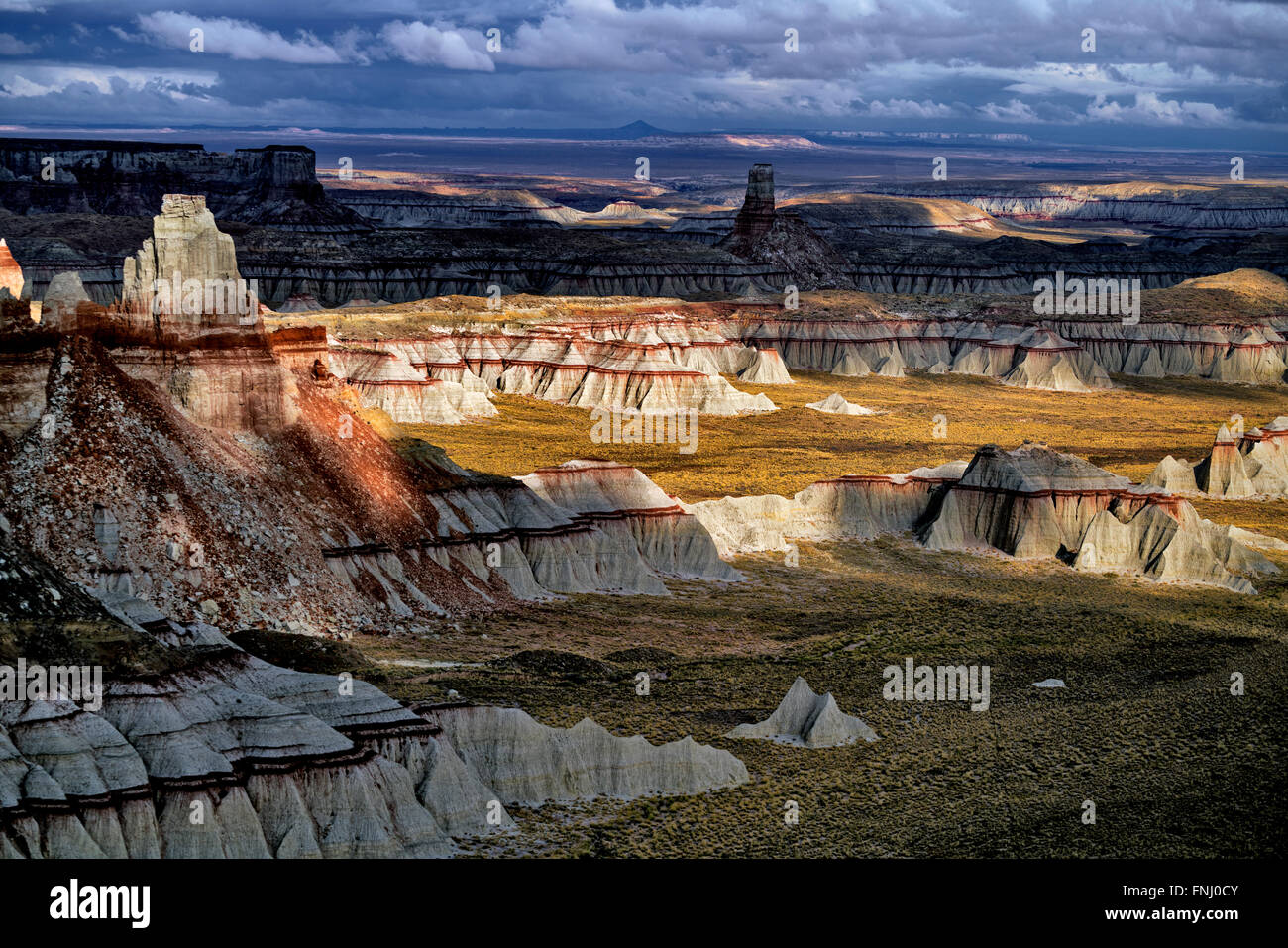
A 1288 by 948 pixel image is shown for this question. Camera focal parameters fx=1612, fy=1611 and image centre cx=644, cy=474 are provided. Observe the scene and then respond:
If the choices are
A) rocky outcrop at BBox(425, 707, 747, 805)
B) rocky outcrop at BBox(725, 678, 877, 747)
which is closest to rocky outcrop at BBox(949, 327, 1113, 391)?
rocky outcrop at BBox(725, 678, 877, 747)

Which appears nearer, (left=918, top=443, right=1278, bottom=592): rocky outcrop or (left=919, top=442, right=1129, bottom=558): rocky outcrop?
(left=918, top=443, right=1278, bottom=592): rocky outcrop

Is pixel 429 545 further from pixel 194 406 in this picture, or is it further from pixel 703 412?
pixel 703 412

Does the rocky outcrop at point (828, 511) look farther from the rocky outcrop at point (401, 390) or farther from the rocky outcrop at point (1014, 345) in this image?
the rocky outcrop at point (1014, 345)

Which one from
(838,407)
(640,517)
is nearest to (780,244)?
(838,407)

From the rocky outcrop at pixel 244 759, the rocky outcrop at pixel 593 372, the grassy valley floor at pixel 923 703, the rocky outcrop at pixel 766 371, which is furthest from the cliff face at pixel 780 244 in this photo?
the rocky outcrop at pixel 244 759

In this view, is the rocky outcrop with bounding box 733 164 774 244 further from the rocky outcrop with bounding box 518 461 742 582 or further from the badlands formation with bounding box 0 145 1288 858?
the rocky outcrop with bounding box 518 461 742 582

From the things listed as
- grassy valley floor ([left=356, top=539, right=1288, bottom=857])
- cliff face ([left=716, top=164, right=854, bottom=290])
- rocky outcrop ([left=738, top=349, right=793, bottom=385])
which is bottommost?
grassy valley floor ([left=356, top=539, right=1288, bottom=857])
